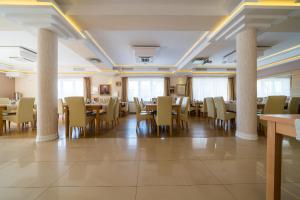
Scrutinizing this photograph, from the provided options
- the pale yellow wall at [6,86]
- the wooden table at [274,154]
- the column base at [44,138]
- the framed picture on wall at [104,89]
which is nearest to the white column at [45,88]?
the column base at [44,138]

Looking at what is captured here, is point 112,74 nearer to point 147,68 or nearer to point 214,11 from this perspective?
point 147,68

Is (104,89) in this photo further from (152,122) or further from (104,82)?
(152,122)

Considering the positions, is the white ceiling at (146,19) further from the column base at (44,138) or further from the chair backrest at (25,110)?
the column base at (44,138)

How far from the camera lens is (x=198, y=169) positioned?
2105 millimetres

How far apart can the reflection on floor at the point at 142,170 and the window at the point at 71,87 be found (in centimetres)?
762

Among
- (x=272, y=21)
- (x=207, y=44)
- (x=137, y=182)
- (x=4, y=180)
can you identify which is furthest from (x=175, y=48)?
(x=4, y=180)

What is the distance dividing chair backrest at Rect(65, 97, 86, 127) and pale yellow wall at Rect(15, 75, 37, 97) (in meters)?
8.70

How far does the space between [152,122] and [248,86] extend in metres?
3.18

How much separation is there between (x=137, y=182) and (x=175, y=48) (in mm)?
5504

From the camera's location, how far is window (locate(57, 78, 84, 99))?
10508mm

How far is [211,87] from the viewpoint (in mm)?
10734

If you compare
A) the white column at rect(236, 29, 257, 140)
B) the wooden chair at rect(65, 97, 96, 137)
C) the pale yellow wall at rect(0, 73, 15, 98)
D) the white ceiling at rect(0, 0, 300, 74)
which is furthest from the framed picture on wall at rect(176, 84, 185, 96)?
the pale yellow wall at rect(0, 73, 15, 98)

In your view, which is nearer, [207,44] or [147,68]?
[207,44]

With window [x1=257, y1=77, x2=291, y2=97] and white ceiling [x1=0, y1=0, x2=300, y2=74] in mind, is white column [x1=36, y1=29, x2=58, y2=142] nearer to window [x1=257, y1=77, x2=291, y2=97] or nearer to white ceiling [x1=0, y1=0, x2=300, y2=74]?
white ceiling [x1=0, y1=0, x2=300, y2=74]
